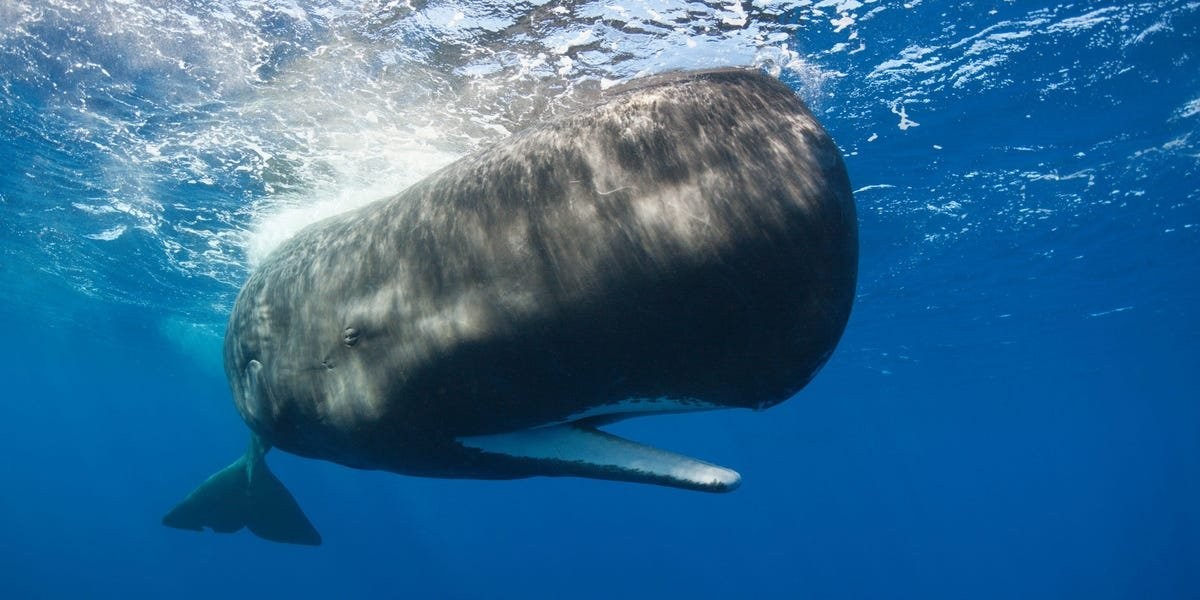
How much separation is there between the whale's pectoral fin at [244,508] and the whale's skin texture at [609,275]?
5.46 m

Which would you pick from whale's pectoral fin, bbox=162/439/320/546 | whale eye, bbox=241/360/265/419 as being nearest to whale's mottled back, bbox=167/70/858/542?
whale eye, bbox=241/360/265/419

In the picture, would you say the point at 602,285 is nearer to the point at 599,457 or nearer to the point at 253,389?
the point at 599,457

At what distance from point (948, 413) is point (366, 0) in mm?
61328

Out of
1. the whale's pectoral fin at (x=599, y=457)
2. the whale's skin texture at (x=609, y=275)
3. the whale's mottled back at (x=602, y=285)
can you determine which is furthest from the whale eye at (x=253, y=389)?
the whale's pectoral fin at (x=599, y=457)

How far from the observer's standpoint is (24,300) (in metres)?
32.6

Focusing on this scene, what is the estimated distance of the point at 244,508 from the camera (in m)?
8.05

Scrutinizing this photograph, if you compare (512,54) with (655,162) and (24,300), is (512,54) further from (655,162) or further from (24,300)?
(24,300)

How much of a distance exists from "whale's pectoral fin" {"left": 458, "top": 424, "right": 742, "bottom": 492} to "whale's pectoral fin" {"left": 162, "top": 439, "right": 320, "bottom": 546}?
5.88m

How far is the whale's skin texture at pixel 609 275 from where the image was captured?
7.04 feet

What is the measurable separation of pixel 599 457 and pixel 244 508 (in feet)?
22.7

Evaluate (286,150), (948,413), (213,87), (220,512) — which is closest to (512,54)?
(213,87)

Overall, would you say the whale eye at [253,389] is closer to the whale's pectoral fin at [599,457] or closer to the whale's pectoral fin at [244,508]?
the whale's pectoral fin at [599,457]

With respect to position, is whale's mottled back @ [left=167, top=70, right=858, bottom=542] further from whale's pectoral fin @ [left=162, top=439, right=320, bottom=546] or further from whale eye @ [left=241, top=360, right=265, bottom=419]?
whale's pectoral fin @ [left=162, top=439, right=320, bottom=546]

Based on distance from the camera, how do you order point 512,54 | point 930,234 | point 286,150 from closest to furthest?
1. point 512,54
2. point 286,150
3. point 930,234
